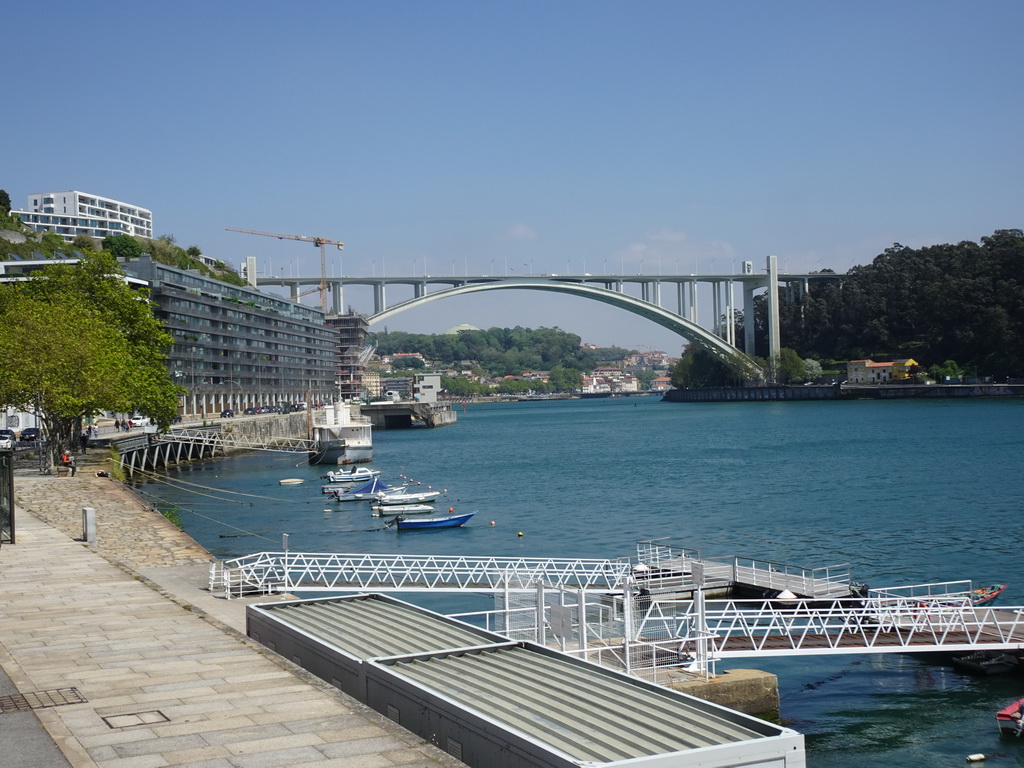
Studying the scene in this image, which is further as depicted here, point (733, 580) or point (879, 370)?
point (879, 370)

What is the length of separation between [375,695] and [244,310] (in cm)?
8749

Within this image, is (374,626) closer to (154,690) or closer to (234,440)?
(154,690)

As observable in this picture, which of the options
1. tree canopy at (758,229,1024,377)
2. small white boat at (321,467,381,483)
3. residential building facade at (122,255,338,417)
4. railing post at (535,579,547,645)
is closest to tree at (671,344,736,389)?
tree canopy at (758,229,1024,377)

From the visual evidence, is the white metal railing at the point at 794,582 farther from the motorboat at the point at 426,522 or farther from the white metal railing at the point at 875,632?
the motorboat at the point at 426,522

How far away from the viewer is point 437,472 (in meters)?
49.9

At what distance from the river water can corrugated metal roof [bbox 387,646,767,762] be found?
6126 millimetres

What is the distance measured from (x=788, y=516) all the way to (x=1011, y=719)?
19.4 metres

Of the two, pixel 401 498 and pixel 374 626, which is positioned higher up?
pixel 374 626

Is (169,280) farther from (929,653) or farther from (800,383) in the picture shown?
(800,383)

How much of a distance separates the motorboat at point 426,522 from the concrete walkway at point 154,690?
15.6m

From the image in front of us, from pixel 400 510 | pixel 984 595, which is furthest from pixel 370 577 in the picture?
pixel 400 510

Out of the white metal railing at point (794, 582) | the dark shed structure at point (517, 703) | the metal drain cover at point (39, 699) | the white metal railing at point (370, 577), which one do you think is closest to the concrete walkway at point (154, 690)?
the metal drain cover at point (39, 699)

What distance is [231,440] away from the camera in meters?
57.1

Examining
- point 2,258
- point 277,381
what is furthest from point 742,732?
point 277,381
